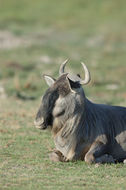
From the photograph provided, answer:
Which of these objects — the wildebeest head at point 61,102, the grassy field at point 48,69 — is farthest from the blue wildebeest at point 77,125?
the grassy field at point 48,69

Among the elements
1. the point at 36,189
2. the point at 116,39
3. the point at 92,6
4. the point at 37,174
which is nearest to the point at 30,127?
the point at 37,174

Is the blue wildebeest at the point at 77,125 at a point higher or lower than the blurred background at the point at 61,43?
higher

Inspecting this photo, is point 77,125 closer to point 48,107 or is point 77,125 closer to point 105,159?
point 48,107

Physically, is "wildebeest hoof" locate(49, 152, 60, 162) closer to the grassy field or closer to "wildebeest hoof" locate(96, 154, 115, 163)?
the grassy field

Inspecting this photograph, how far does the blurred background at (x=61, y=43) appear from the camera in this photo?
2102 centimetres

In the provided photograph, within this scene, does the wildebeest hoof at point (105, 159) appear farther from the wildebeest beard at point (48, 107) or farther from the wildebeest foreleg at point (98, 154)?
the wildebeest beard at point (48, 107)

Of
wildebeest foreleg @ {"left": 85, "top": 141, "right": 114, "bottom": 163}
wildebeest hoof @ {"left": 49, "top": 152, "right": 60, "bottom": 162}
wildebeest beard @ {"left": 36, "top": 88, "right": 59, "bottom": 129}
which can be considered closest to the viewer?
wildebeest beard @ {"left": 36, "top": 88, "right": 59, "bottom": 129}

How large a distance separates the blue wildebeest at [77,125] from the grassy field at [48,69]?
0.26 m

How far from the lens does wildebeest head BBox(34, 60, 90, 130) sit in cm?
915

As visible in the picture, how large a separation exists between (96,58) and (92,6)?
23.4 m

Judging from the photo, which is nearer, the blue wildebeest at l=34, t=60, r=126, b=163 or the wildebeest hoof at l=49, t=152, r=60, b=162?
the blue wildebeest at l=34, t=60, r=126, b=163

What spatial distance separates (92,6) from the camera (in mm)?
52531

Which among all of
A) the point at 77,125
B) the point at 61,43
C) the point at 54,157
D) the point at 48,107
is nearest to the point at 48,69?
Answer: the point at 61,43

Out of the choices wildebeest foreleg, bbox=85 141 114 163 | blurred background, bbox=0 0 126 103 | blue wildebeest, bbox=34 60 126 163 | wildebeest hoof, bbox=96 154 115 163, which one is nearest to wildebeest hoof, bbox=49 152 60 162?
blue wildebeest, bbox=34 60 126 163
